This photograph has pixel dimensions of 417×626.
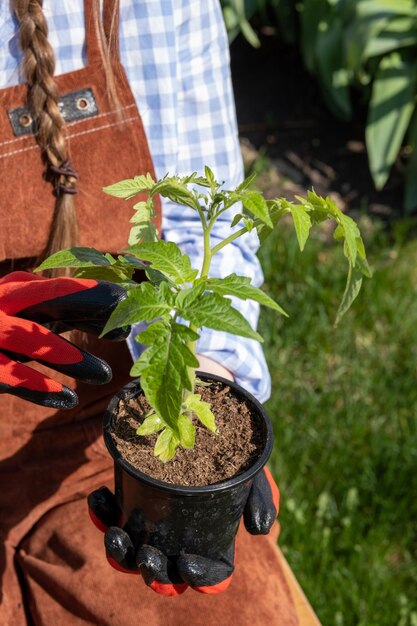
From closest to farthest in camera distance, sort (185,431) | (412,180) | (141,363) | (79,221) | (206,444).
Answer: (141,363) < (185,431) < (206,444) < (79,221) < (412,180)

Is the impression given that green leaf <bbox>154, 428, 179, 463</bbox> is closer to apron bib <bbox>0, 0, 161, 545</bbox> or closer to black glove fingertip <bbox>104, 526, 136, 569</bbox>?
black glove fingertip <bbox>104, 526, 136, 569</bbox>

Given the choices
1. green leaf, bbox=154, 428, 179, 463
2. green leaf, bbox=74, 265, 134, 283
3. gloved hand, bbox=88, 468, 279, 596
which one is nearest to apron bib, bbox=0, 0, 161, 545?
gloved hand, bbox=88, 468, 279, 596

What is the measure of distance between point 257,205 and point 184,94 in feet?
2.52

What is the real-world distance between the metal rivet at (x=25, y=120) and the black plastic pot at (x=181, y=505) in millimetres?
499

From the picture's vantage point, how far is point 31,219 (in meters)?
1.36

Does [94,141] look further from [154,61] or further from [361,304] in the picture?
[361,304]

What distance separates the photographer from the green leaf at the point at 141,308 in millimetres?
834

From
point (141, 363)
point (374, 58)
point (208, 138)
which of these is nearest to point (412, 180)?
point (374, 58)

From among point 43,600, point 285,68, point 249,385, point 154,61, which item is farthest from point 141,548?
point 285,68

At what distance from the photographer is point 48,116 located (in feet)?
4.25

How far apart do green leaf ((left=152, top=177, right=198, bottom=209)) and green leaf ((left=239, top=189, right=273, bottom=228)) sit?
8 centimetres

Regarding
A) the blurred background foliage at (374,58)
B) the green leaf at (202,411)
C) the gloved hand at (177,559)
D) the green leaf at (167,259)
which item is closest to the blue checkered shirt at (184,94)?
the gloved hand at (177,559)

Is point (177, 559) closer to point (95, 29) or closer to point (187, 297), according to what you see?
point (187, 297)

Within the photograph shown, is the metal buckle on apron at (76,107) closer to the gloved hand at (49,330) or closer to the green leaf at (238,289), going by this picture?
the gloved hand at (49,330)
